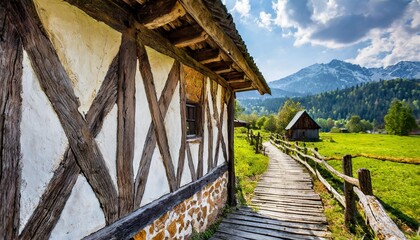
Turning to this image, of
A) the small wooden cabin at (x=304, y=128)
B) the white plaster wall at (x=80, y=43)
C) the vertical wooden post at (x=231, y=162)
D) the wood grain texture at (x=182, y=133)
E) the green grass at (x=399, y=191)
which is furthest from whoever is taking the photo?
the small wooden cabin at (x=304, y=128)

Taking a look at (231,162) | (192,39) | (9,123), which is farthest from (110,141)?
(231,162)

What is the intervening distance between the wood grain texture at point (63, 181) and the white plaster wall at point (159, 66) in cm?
72

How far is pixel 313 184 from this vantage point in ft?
28.2

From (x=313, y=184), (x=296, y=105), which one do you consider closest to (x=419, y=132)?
(x=296, y=105)

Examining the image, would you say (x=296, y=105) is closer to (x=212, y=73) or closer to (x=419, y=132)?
(x=419, y=132)

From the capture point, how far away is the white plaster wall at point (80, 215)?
6.29 feet

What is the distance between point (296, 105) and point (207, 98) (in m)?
56.2

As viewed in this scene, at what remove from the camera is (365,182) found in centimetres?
402

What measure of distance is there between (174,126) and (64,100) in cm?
188

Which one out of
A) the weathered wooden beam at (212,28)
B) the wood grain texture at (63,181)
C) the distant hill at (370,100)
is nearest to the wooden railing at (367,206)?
the weathered wooden beam at (212,28)

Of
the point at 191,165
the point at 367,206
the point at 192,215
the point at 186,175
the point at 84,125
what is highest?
the point at 84,125

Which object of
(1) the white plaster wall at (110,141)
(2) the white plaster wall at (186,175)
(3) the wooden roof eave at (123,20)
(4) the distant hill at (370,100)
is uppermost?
(4) the distant hill at (370,100)

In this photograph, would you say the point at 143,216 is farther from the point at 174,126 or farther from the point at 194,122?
the point at 194,122

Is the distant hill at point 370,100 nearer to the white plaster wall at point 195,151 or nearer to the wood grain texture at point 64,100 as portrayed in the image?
the white plaster wall at point 195,151
